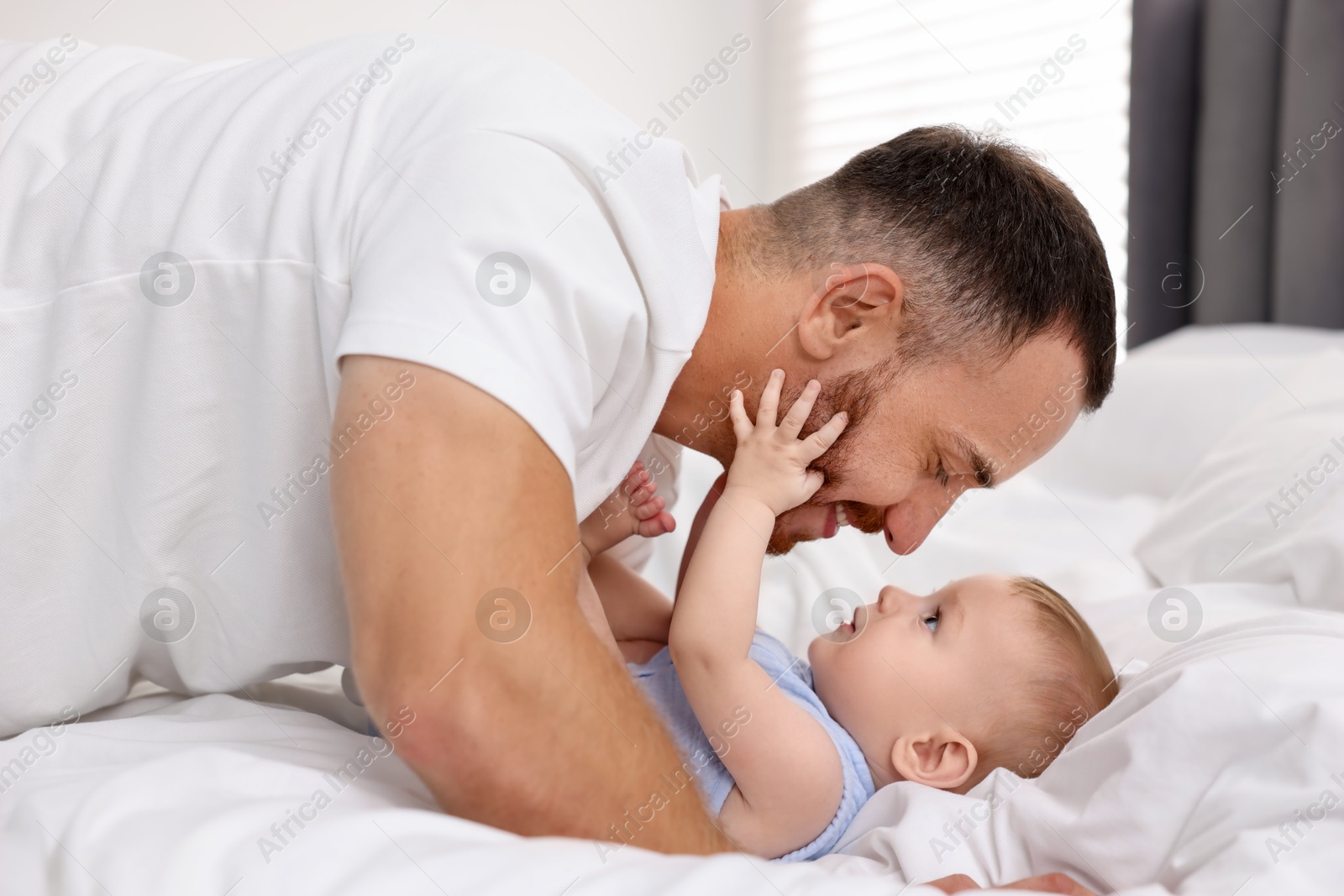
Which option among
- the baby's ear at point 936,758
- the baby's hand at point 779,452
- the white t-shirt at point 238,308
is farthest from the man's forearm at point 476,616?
the baby's ear at point 936,758

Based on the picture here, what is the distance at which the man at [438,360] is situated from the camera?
2.28ft

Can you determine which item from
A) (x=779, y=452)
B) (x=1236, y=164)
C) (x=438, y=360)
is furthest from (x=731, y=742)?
(x=1236, y=164)

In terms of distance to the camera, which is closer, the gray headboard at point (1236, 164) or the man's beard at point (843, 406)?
the man's beard at point (843, 406)

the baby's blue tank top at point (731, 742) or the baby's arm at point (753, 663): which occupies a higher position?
the baby's arm at point (753, 663)

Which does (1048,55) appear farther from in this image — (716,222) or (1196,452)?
(716,222)

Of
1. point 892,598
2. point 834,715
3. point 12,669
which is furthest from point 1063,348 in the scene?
point 12,669

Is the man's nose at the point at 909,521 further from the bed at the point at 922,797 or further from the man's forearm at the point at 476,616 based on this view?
the man's forearm at the point at 476,616

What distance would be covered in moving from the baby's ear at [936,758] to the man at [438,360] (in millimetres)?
230

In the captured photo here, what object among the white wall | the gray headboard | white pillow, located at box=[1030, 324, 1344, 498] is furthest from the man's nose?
the white wall

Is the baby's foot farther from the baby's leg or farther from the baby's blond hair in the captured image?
the baby's blond hair

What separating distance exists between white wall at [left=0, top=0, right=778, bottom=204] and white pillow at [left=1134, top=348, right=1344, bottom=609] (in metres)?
2.15

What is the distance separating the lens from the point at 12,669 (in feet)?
3.06

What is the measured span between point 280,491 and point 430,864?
0.42m

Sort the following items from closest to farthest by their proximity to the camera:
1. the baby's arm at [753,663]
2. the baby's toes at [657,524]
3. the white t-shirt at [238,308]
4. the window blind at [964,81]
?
the white t-shirt at [238,308]
the baby's arm at [753,663]
the baby's toes at [657,524]
the window blind at [964,81]
